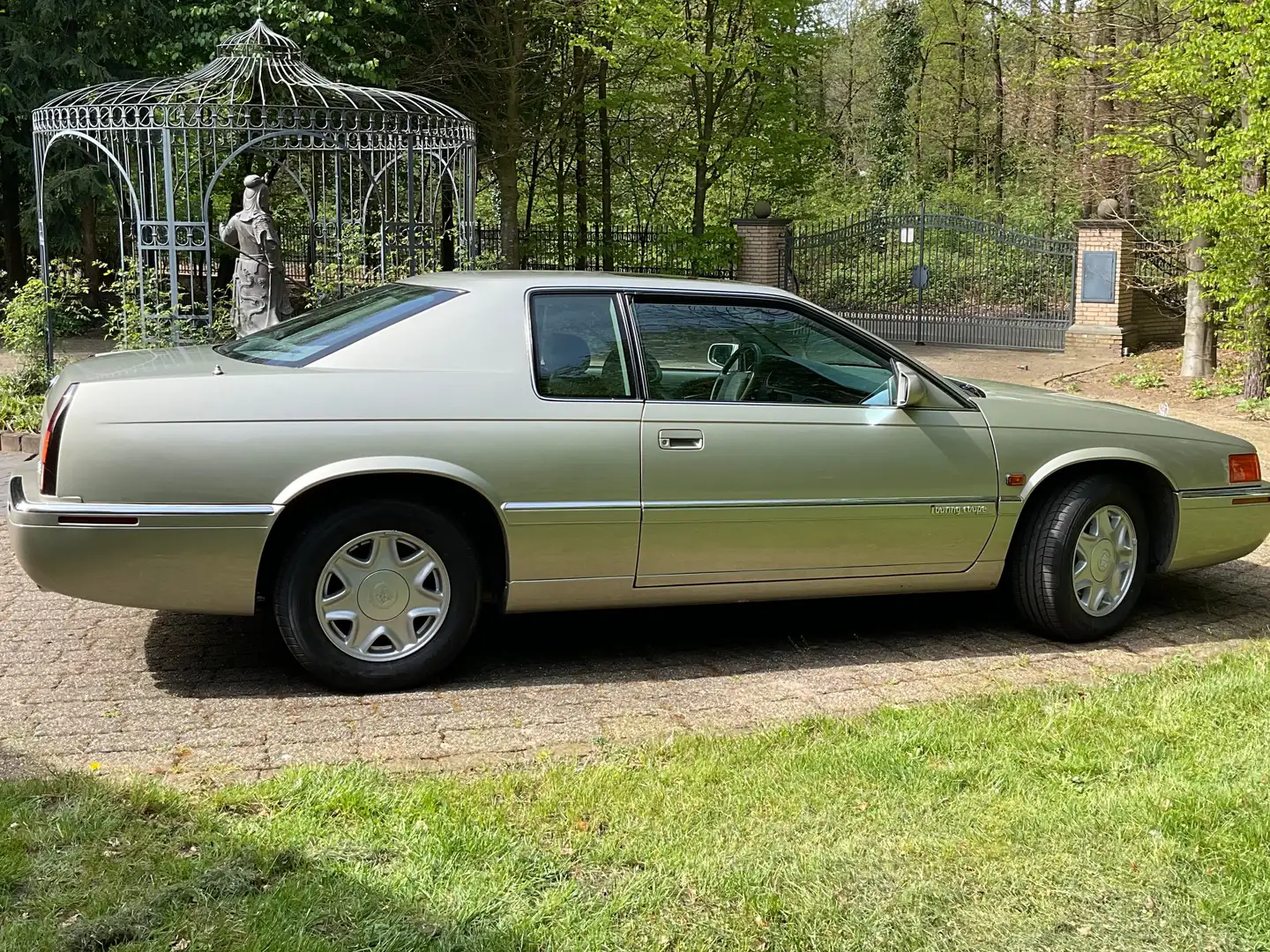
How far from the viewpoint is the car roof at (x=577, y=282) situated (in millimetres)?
5086

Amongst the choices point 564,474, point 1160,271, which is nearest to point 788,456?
point 564,474

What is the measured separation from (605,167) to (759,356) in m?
22.2

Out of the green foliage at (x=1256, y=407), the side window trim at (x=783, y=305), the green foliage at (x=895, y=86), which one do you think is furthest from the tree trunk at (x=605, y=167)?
the side window trim at (x=783, y=305)

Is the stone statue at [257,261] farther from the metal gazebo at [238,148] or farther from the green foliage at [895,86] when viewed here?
the green foliage at [895,86]

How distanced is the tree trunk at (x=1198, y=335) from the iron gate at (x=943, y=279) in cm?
419

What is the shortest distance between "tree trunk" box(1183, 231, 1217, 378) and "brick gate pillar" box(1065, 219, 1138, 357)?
291cm

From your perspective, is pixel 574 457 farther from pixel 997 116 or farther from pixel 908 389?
pixel 997 116

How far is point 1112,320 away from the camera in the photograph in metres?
19.5

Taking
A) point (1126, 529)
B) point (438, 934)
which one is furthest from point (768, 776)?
point (1126, 529)

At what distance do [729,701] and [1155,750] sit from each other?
1.52 m

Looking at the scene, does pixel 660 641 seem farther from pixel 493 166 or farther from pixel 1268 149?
pixel 493 166

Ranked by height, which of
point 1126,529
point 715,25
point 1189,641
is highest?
point 715,25

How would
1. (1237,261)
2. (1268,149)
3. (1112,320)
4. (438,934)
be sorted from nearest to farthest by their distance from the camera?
(438,934), (1268,149), (1237,261), (1112,320)

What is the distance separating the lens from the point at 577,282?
203 inches
